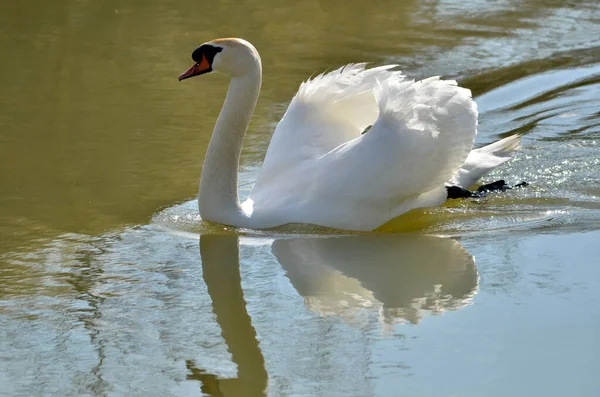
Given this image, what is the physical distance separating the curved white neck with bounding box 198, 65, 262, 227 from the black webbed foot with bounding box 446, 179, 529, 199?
4.64 feet

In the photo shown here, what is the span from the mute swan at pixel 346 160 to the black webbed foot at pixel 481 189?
0.15 feet

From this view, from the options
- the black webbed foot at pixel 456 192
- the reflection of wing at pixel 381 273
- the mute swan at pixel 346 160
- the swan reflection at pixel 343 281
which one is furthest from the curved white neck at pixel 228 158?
the black webbed foot at pixel 456 192

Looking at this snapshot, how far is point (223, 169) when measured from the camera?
6.30 meters

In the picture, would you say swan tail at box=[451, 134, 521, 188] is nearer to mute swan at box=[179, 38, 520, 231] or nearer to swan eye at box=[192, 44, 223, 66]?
mute swan at box=[179, 38, 520, 231]

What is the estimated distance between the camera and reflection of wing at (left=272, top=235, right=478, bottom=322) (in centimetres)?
504

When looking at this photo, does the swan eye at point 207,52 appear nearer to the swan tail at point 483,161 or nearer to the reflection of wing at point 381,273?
the reflection of wing at point 381,273

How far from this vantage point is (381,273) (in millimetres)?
5504

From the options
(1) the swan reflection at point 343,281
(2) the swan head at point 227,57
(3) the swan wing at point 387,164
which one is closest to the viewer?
(1) the swan reflection at point 343,281

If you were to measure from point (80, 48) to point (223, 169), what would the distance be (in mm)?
5333

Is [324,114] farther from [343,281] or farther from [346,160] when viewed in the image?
[343,281]

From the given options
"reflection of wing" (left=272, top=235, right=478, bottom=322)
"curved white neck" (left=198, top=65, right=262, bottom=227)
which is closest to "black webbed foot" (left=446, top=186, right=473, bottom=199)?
"reflection of wing" (left=272, top=235, right=478, bottom=322)

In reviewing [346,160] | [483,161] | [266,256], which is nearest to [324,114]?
[346,160]

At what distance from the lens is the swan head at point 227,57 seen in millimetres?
6188

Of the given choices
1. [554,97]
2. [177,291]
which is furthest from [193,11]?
[177,291]
